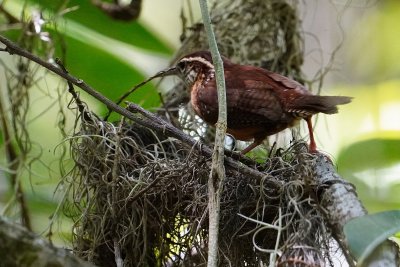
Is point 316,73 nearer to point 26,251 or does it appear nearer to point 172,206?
point 172,206

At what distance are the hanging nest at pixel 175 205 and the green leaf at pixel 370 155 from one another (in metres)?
0.54

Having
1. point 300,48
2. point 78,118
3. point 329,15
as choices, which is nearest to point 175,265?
point 78,118

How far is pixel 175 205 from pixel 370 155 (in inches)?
35.0

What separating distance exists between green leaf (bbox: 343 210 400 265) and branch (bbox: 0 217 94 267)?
0.48m

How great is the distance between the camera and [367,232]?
1.28 meters

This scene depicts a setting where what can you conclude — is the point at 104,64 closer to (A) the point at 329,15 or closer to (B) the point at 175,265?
(B) the point at 175,265

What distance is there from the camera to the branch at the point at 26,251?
1.08 metres

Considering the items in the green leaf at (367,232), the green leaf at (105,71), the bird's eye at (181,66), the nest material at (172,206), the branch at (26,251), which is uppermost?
the green leaf at (105,71)

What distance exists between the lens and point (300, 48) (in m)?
2.72

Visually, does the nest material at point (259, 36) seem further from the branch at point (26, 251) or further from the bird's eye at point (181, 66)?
the branch at point (26, 251)

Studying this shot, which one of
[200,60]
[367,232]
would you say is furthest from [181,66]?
[367,232]

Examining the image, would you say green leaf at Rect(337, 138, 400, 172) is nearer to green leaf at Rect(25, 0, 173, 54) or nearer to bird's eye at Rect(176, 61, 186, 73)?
bird's eye at Rect(176, 61, 186, 73)

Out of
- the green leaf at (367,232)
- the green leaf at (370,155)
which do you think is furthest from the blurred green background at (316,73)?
the green leaf at (367,232)

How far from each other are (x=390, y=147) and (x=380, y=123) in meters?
0.61
